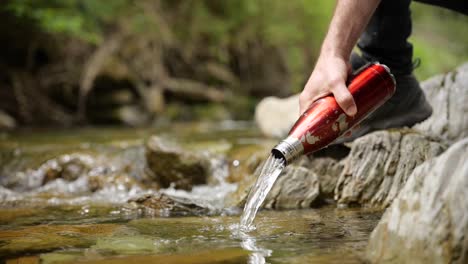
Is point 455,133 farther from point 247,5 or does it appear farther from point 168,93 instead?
point 247,5

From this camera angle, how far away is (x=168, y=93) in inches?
476

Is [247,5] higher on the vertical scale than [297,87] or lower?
higher

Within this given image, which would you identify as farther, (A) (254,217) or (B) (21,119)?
Result: (B) (21,119)

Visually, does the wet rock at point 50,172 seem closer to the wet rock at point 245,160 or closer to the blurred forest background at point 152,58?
the wet rock at point 245,160

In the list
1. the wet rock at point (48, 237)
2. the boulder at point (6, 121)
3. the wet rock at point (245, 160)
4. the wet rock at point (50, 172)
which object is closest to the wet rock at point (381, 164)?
the wet rock at point (245, 160)

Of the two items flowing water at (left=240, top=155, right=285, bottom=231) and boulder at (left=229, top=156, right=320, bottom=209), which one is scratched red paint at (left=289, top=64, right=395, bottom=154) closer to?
flowing water at (left=240, top=155, right=285, bottom=231)

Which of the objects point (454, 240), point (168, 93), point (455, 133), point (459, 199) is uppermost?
point (168, 93)

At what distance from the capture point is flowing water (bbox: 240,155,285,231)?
206cm

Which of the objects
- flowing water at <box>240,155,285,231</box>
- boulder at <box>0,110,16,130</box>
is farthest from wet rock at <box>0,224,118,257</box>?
boulder at <box>0,110,16,130</box>

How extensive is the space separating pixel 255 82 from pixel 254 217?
40.6 ft

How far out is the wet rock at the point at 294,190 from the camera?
2.86m

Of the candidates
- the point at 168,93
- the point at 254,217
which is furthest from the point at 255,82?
the point at 254,217

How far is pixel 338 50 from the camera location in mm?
1980

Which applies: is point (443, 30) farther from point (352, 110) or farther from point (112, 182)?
point (352, 110)
